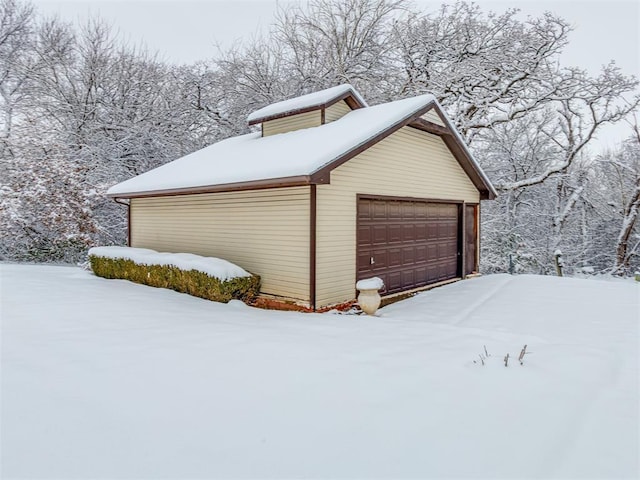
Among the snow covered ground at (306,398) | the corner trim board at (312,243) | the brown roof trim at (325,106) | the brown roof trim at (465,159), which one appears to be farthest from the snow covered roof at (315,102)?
the snow covered ground at (306,398)

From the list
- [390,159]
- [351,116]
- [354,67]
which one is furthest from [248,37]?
[390,159]

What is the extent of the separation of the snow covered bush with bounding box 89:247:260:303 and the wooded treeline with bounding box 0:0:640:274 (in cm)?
588

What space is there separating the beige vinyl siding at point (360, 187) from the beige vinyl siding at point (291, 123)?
82.0 inches

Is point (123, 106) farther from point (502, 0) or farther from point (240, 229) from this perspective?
point (502, 0)

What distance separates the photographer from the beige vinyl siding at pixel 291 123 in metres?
9.65

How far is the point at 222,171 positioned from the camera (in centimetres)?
847

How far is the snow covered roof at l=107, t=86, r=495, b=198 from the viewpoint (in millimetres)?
6723

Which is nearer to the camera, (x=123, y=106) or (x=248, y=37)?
(x=123, y=106)

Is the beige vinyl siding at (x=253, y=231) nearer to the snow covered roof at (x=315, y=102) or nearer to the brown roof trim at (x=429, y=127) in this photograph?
the snow covered roof at (x=315, y=102)

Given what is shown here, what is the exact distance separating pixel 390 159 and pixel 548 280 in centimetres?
555

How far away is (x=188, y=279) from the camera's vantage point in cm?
764

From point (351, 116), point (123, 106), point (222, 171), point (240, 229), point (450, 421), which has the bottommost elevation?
point (450, 421)

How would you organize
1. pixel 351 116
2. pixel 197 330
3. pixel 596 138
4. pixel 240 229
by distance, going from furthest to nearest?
pixel 596 138
pixel 351 116
pixel 240 229
pixel 197 330

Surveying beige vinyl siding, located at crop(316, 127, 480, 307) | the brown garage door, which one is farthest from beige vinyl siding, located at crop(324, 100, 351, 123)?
the brown garage door
